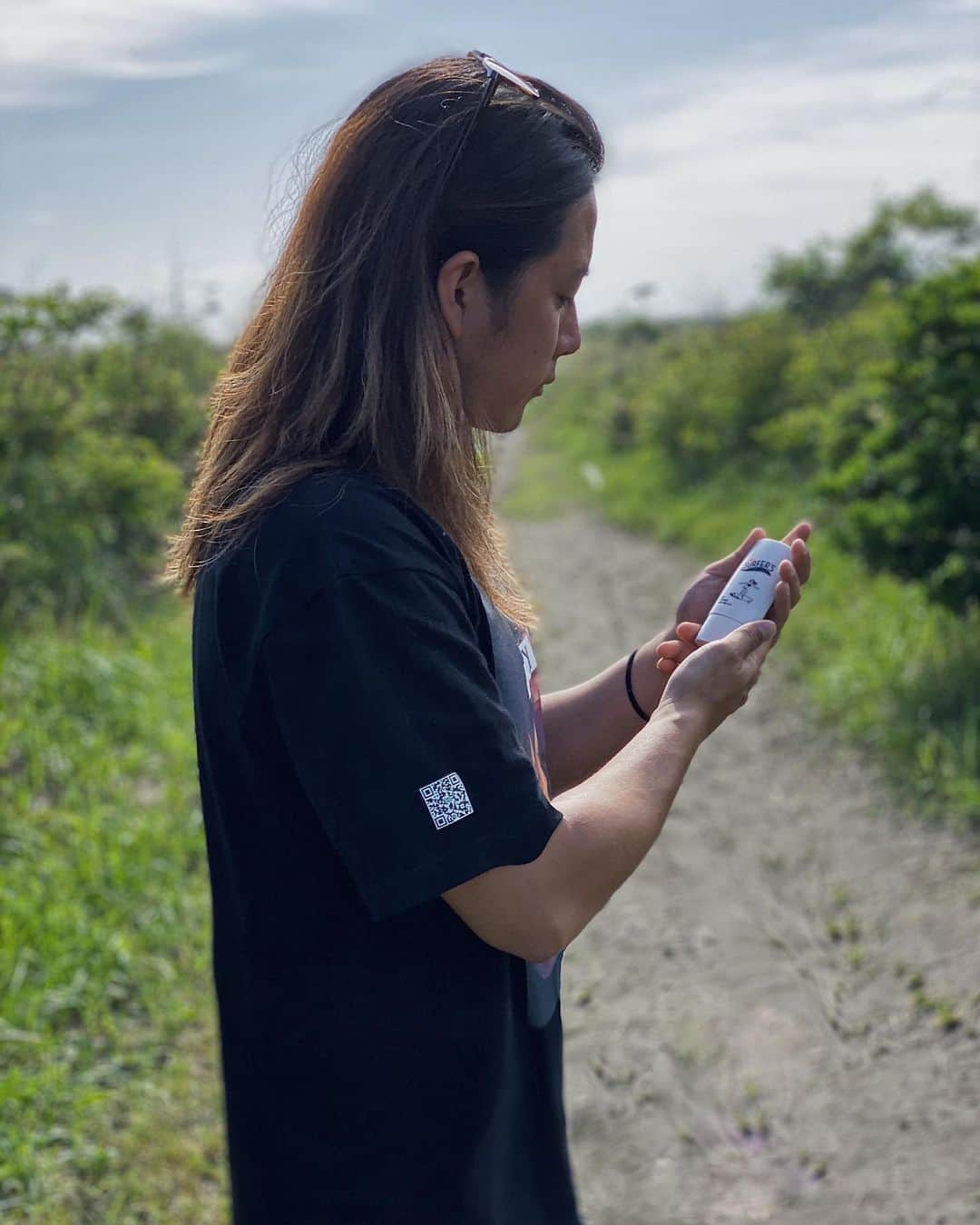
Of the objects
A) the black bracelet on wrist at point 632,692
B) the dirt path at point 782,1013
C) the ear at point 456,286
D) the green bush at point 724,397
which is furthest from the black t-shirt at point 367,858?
the green bush at point 724,397

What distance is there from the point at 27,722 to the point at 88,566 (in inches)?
71.2

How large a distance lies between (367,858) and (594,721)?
28.5 inches

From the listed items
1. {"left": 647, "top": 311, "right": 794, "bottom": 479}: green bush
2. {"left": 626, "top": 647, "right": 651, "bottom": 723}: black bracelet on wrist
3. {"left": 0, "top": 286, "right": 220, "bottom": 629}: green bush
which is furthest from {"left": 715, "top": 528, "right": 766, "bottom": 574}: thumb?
{"left": 647, "top": 311, "right": 794, "bottom": 479}: green bush

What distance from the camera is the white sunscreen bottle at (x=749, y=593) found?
167cm

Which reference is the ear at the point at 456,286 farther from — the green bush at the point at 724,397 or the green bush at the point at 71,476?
the green bush at the point at 724,397

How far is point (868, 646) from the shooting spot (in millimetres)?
5711

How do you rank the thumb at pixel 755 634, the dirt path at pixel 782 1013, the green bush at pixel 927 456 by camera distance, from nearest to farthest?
the thumb at pixel 755 634
the dirt path at pixel 782 1013
the green bush at pixel 927 456

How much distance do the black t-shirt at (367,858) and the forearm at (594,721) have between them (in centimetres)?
27

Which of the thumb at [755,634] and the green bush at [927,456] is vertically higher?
the thumb at [755,634]

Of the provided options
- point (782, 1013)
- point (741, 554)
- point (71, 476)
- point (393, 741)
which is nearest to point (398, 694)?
point (393, 741)

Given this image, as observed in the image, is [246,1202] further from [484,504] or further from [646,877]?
[646,877]

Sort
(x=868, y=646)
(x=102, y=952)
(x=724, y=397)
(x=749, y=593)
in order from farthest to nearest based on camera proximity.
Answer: (x=724, y=397) → (x=868, y=646) → (x=102, y=952) → (x=749, y=593)

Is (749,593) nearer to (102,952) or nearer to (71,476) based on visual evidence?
(102,952)

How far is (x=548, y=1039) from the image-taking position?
1541 millimetres
